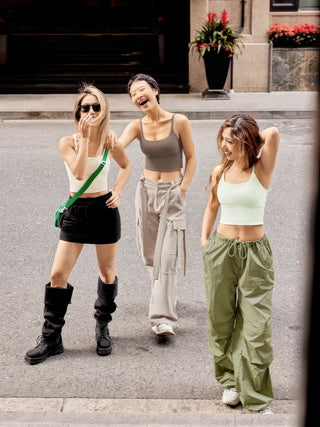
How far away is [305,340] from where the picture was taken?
0.80 metres

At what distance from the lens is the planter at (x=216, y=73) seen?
53.5ft

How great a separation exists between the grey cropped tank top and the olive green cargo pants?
105 cm

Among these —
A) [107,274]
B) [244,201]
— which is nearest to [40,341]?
[107,274]

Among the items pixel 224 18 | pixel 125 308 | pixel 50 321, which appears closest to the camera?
pixel 50 321

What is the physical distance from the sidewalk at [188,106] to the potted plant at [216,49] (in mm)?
406

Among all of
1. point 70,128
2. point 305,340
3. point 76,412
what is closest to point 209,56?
point 70,128

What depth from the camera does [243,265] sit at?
3867 mm

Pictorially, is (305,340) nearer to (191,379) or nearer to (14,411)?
(14,411)

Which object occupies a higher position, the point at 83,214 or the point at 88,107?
the point at 88,107

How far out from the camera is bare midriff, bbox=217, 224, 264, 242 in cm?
393

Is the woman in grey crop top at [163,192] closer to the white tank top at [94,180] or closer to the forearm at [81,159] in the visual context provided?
the white tank top at [94,180]

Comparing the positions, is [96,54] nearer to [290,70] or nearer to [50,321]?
[290,70]

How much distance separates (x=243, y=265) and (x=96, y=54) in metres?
17.2

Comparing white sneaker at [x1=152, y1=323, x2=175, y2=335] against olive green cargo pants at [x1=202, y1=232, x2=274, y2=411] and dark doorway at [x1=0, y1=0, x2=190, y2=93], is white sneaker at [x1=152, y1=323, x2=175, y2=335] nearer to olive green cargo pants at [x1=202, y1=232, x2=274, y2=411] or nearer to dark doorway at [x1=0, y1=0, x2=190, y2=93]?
olive green cargo pants at [x1=202, y1=232, x2=274, y2=411]
